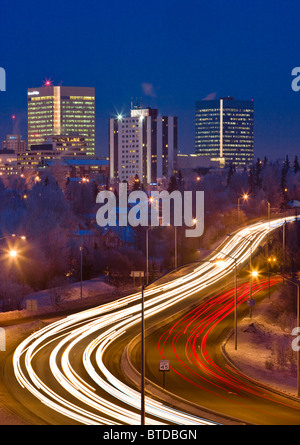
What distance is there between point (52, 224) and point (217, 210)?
90.7 feet

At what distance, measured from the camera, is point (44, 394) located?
2159cm

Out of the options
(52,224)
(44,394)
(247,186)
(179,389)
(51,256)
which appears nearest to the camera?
(44,394)

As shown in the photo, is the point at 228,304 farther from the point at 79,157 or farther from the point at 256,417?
the point at 79,157

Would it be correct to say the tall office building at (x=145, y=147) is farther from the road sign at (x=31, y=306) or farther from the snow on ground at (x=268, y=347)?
the road sign at (x=31, y=306)

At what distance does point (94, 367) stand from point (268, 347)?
9832mm

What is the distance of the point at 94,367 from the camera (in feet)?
83.0

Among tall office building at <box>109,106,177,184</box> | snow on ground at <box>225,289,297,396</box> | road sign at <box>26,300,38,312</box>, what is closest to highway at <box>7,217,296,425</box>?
snow on ground at <box>225,289,297,396</box>

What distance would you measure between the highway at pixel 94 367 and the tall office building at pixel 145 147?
123448mm

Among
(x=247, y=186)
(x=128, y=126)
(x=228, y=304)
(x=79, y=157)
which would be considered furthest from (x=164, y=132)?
(x=228, y=304)

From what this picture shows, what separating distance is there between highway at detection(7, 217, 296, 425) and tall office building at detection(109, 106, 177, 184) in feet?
405

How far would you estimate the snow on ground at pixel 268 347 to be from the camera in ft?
86.3

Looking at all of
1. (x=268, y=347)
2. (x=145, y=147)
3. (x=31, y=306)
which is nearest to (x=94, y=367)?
(x=268, y=347)

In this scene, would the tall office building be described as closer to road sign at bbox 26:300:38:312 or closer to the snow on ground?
the snow on ground

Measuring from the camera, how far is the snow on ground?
26.3m
